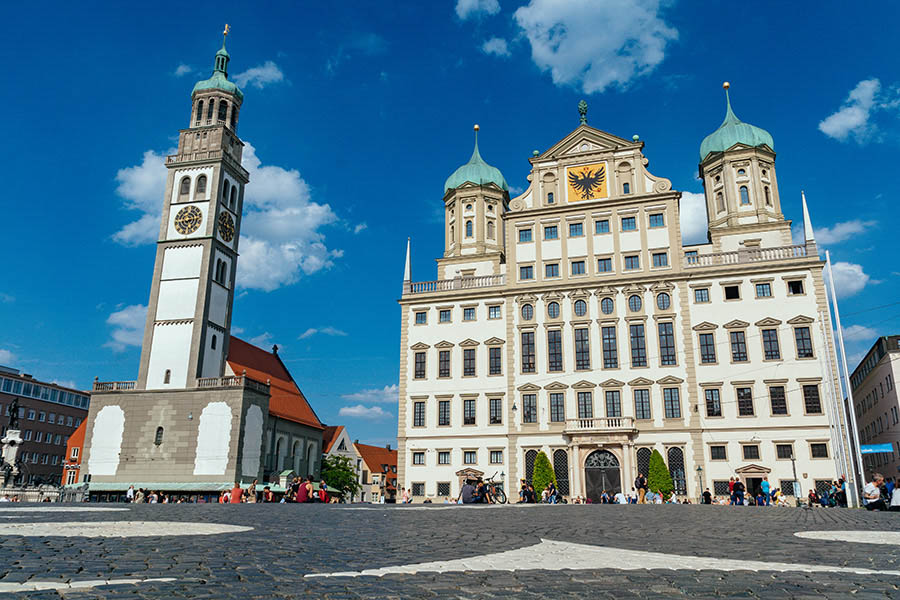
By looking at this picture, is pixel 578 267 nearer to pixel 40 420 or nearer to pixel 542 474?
pixel 542 474

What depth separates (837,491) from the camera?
3553cm

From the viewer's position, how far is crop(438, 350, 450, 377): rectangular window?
49.7 m

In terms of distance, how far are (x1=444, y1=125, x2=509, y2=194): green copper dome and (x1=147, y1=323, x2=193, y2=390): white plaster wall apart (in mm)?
23244

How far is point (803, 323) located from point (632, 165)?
606 inches

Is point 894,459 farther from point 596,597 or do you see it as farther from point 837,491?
point 596,597

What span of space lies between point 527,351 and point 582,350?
371cm

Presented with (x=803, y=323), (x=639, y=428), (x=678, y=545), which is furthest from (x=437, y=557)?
(x=803, y=323)

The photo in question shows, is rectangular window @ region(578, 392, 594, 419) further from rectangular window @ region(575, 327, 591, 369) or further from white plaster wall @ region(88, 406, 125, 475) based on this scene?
white plaster wall @ region(88, 406, 125, 475)

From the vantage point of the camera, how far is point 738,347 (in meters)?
44.6

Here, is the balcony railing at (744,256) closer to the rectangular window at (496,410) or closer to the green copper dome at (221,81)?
the rectangular window at (496,410)

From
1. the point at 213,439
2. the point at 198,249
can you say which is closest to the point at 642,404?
the point at 213,439

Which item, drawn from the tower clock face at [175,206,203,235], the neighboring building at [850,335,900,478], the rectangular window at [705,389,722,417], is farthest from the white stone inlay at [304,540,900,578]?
the neighboring building at [850,335,900,478]

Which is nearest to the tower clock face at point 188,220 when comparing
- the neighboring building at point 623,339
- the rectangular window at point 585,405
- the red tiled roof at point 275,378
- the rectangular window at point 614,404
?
the red tiled roof at point 275,378

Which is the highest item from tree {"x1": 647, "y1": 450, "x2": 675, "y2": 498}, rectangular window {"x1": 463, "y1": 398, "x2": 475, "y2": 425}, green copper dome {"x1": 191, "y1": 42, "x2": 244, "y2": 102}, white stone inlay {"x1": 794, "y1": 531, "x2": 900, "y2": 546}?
green copper dome {"x1": 191, "y1": 42, "x2": 244, "y2": 102}
